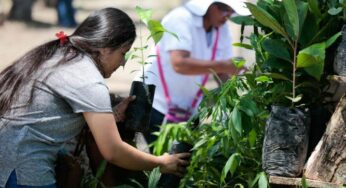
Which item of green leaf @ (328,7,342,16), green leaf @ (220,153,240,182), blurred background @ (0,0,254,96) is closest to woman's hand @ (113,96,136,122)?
green leaf @ (220,153,240,182)

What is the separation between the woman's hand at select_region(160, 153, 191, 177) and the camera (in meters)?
4.05

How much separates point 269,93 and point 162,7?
38.1 ft

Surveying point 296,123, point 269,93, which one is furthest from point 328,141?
point 269,93

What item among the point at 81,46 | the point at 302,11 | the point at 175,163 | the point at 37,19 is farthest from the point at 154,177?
the point at 37,19

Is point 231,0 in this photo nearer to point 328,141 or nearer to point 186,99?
point 186,99

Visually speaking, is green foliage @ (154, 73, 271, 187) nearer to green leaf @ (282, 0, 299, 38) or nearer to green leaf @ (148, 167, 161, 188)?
green leaf @ (148, 167, 161, 188)

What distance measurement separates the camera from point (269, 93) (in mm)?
3850

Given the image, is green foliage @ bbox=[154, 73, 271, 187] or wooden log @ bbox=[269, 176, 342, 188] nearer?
wooden log @ bbox=[269, 176, 342, 188]

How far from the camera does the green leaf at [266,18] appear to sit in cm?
358

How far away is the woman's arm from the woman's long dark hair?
29 cm

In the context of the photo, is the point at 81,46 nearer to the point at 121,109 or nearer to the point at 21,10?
the point at 121,109

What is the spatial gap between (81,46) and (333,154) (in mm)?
1154

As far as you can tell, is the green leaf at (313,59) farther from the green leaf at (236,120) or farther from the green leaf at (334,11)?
the green leaf at (236,120)

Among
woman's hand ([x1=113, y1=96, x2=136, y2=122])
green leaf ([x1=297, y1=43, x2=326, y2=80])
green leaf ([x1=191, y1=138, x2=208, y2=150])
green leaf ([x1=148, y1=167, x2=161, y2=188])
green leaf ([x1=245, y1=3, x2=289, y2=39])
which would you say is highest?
green leaf ([x1=245, y1=3, x2=289, y2=39])
